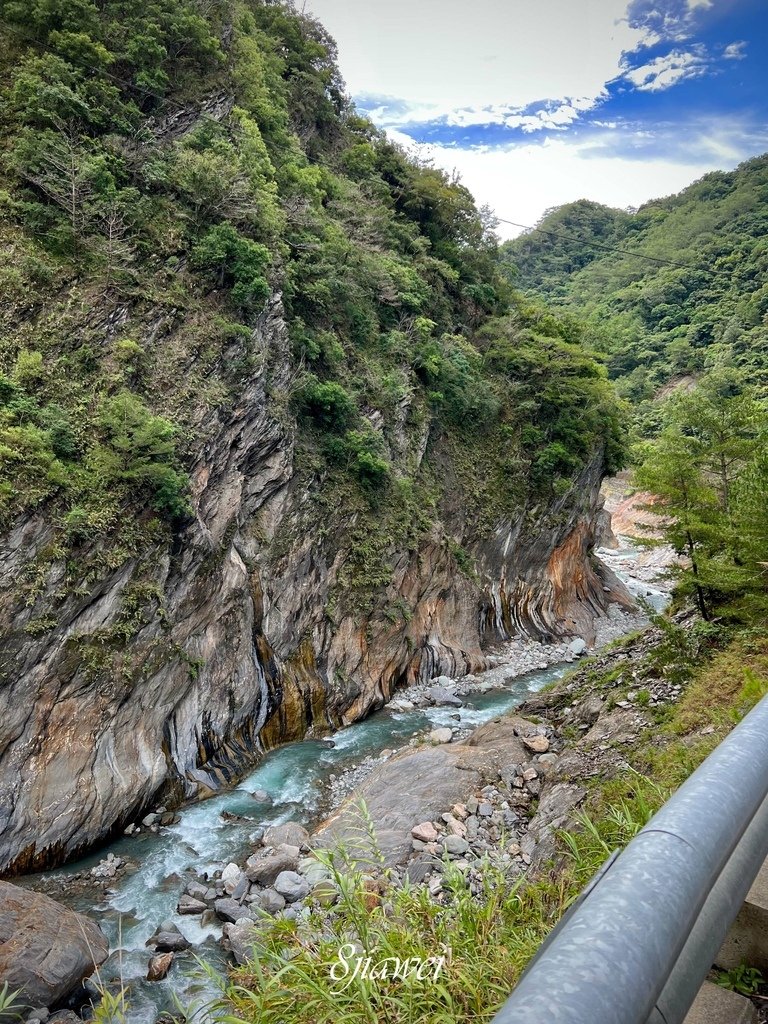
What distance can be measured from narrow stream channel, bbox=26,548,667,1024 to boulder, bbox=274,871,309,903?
0.91 m

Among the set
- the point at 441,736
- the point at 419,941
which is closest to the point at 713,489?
the point at 441,736

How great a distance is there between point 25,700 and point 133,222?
407 inches

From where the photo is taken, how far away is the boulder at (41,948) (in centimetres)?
574

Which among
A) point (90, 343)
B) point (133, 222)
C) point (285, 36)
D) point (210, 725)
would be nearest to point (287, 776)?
point (210, 725)

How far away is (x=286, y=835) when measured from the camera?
9328 millimetres

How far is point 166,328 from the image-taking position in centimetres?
1245

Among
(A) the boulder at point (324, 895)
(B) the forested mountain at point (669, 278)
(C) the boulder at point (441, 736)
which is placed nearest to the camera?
(A) the boulder at point (324, 895)

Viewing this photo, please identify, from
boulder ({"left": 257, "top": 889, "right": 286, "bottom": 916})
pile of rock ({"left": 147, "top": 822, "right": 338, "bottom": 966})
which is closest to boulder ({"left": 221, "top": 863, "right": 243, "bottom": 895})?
pile of rock ({"left": 147, "top": 822, "right": 338, "bottom": 966})

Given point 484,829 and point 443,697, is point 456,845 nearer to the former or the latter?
point 484,829

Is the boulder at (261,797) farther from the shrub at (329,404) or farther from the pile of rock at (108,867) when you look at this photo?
the shrub at (329,404)

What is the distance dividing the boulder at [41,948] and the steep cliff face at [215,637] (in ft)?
6.28

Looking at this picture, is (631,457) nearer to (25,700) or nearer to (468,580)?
(468,580)

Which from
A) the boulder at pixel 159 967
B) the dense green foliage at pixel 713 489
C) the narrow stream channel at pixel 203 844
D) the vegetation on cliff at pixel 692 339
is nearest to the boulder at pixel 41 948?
the narrow stream channel at pixel 203 844

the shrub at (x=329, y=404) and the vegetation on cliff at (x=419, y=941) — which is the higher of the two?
the shrub at (x=329, y=404)
